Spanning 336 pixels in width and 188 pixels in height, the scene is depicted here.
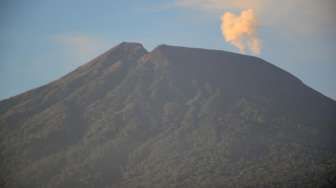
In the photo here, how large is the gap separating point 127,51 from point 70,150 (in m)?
50.5

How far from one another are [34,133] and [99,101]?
18935 mm

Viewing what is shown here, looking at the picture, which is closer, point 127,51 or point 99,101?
point 99,101

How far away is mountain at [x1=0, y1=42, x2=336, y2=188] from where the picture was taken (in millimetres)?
94500

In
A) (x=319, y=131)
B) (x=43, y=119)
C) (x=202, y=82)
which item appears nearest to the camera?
(x=319, y=131)

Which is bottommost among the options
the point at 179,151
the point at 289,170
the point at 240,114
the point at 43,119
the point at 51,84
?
the point at 289,170

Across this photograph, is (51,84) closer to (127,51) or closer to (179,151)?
(127,51)

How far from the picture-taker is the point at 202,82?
128 meters

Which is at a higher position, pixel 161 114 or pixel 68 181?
pixel 161 114

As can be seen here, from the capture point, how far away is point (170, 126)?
370 ft

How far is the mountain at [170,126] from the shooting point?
9450cm

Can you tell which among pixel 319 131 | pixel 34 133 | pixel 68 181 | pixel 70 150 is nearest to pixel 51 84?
pixel 34 133

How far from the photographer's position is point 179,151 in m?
102

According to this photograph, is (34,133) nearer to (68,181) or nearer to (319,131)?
(68,181)

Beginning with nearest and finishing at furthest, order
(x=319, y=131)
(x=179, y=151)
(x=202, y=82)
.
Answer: (x=179, y=151) → (x=319, y=131) → (x=202, y=82)
